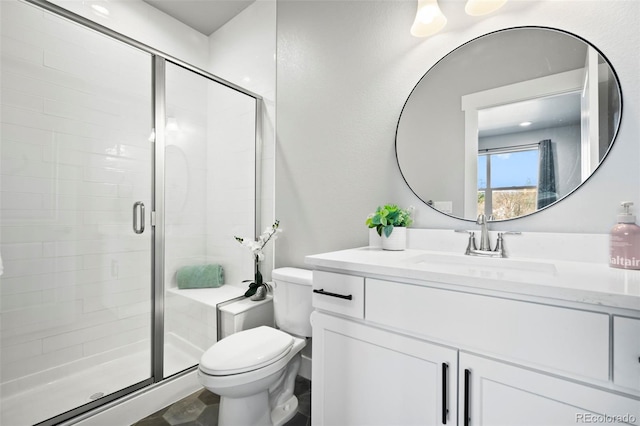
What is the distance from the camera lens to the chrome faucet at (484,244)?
43.7 inches

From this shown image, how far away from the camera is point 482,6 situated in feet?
3.83

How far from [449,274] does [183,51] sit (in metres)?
2.64

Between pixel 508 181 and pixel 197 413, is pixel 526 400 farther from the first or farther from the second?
pixel 197 413

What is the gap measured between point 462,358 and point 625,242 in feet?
2.07

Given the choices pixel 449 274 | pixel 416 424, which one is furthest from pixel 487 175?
pixel 416 424

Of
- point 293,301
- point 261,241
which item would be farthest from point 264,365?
point 261,241

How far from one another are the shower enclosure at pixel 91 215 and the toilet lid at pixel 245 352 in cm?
51

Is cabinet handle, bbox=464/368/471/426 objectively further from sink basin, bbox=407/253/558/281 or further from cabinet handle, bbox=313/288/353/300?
cabinet handle, bbox=313/288/353/300

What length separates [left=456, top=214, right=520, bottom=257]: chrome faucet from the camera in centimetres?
111

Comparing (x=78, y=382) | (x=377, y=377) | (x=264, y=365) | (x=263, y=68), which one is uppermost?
(x=263, y=68)

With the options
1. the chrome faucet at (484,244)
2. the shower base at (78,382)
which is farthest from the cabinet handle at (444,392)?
the shower base at (78,382)

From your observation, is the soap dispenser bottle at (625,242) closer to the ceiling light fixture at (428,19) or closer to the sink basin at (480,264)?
the sink basin at (480,264)

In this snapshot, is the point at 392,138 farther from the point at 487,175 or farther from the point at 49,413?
the point at 49,413

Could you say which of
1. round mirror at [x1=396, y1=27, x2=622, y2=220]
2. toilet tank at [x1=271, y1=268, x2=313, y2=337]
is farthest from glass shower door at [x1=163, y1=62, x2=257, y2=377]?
round mirror at [x1=396, y1=27, x2=622, y2=220]
